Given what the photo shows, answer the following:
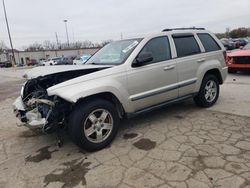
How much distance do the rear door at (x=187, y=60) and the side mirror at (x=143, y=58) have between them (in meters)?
0.91

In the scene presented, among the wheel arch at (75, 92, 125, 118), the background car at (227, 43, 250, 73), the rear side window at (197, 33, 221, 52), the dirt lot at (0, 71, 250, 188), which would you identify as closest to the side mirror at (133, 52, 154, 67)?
the wheel arch at (75, 92, 125, 118)

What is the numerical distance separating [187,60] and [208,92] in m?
1.15

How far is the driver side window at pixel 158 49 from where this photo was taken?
434cm

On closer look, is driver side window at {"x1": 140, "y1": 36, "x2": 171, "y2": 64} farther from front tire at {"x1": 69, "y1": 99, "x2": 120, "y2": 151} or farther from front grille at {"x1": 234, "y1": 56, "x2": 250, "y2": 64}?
front grille at {"x1": 234, "y1": 56, "x2": 250, "y2": 64}

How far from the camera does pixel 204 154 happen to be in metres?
3.35

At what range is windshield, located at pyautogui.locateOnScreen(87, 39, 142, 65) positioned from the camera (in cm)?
419

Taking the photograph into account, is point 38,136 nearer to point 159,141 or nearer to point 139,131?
point 139,131

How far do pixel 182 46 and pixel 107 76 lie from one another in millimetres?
1991

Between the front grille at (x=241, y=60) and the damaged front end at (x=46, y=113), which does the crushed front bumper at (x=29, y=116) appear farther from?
the front grille at (x=241, y=60)

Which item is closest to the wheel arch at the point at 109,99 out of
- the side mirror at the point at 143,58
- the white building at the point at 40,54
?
the side mirror at the point at 143,58

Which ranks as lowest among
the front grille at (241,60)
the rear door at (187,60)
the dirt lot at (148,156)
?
the dirt lot at (148,156)

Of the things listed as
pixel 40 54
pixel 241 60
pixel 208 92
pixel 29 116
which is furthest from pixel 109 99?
pixel 40 54

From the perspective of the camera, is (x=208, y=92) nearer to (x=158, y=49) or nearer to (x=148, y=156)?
(x=158, y=49)

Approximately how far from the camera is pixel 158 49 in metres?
4.51
